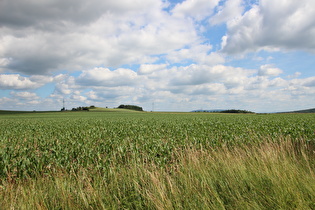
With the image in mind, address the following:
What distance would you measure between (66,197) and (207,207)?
340 centimetres

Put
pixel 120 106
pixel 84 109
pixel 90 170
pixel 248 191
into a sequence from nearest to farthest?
pixel 248 191
pixel 90 170
pixel 84 109
pixel 120 106

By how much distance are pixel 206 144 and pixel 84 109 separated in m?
117

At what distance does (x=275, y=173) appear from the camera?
600cm

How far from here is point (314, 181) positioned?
529 cm

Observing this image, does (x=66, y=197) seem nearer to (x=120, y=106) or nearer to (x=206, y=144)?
(x=206, y=144)

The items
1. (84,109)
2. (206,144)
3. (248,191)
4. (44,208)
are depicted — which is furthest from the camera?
(84,109)

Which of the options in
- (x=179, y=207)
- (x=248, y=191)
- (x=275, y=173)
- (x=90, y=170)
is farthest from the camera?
(x=90, y=170)

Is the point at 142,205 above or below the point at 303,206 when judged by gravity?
below

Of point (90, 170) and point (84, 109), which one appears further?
point (84, 109)

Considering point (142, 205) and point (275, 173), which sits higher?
point (275, 173)

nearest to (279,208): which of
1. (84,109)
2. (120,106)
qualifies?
(84,109)

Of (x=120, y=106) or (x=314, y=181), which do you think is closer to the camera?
(x=314, y=181)

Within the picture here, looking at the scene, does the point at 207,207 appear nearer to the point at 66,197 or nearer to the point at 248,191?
the point at 248,191

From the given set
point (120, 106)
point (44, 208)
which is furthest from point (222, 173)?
point (120, 106)
